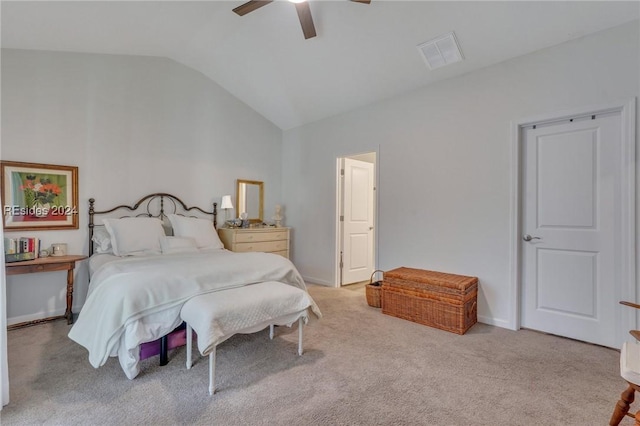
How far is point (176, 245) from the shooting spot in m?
3.50

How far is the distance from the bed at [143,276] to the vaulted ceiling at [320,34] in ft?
5.81

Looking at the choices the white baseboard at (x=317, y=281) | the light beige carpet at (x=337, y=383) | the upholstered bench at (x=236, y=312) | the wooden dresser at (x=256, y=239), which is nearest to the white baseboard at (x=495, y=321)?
the light beige carpet at (x=337, y=383)

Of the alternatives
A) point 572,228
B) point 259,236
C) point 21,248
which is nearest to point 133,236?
point 21,248

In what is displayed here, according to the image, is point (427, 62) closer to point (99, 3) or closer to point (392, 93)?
point (392, 93)

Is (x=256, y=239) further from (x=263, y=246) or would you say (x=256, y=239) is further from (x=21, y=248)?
(x=21, y=248)

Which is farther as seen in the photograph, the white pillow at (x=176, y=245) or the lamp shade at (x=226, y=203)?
the lamp shade at (x=226, y=203)

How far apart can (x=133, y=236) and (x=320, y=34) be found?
2.94 metres

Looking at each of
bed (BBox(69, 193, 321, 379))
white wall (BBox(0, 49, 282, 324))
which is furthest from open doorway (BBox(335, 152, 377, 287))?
bed (BBox(69, 193, 321, 379))

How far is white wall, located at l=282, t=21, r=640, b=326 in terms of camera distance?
265 cm

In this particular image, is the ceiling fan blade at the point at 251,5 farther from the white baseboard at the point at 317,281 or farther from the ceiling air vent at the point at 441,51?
the white baseboard at the point at 317,281

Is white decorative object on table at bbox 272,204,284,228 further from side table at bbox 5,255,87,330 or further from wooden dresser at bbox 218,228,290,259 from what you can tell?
side table at bbox 5,255,87,330

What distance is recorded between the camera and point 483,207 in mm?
3207

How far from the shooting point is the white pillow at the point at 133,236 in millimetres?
3314

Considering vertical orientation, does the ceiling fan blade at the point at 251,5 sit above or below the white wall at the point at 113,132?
above
